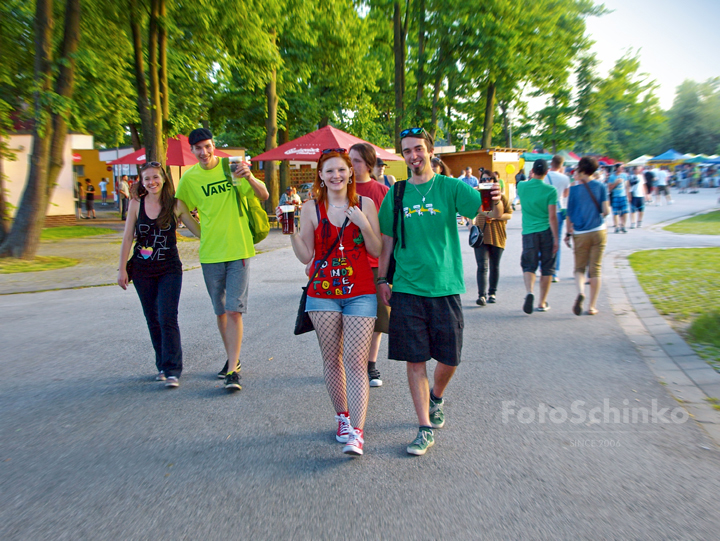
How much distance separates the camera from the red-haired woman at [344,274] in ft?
11.8

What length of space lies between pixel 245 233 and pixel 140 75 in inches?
493

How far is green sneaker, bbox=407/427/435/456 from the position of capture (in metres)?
3.54

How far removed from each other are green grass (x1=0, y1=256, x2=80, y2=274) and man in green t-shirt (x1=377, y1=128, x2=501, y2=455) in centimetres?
1007

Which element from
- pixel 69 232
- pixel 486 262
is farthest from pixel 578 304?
pixel 69 232

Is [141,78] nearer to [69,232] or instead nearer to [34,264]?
[34,264]

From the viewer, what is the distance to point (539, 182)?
7242mm

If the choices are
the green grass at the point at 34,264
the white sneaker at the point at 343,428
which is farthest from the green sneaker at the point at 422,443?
the green grass at the point at 34,264

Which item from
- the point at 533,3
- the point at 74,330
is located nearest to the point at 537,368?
the point at 74,330

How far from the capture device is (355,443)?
11.5 feet

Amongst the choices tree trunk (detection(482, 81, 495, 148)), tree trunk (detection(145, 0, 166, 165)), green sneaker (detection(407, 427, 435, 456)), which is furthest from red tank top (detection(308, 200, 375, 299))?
tree trunk (detection(482, 81, 495, 148))

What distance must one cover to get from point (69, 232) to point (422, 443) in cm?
1856

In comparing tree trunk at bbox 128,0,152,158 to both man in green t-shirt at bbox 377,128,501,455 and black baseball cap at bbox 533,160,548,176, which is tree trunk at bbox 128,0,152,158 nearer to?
black baseball cap at bbox 533,160,548,176

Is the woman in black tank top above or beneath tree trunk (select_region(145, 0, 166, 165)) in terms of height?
beneath

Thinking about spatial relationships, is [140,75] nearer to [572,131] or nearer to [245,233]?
[245,233]
